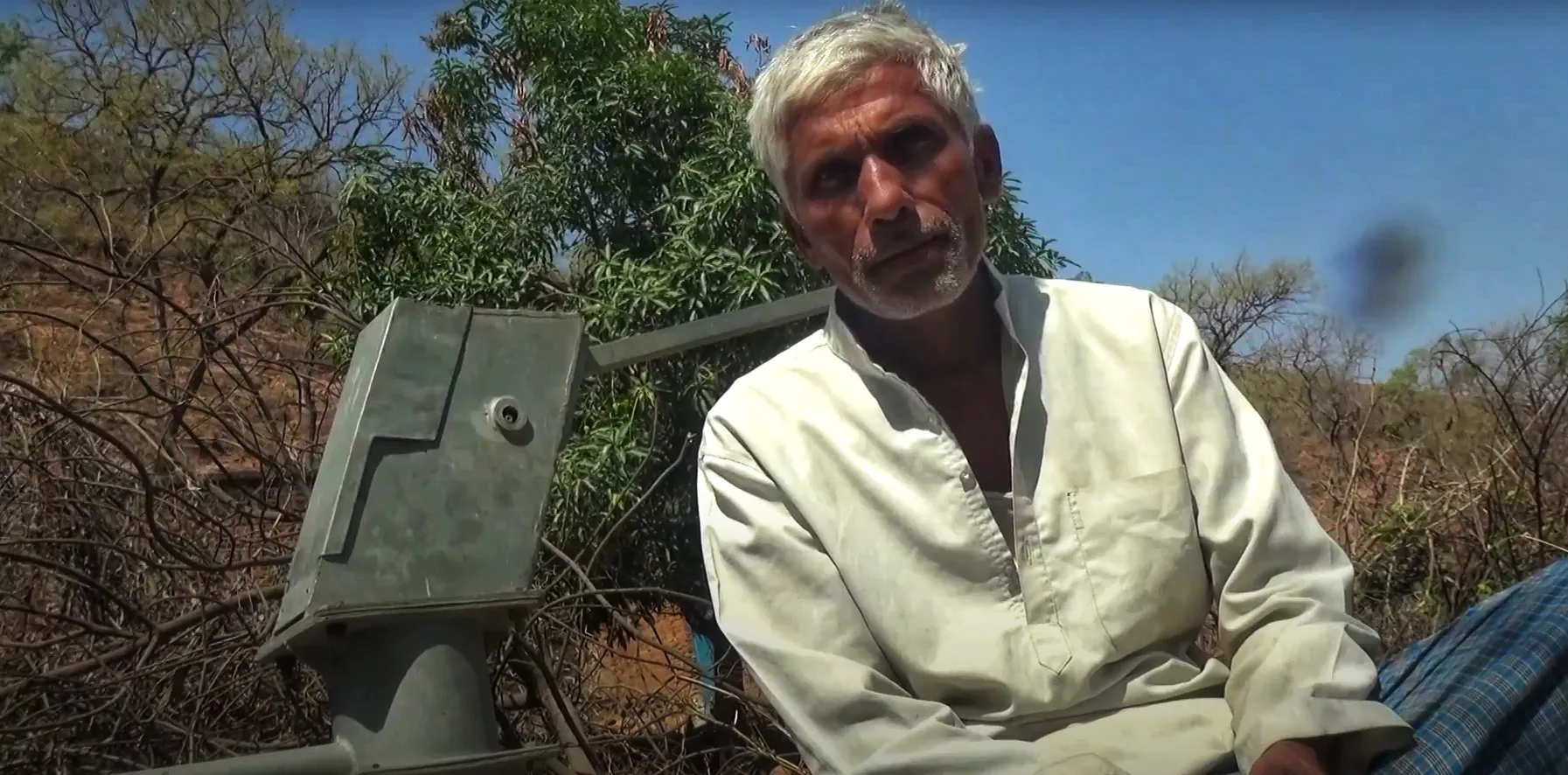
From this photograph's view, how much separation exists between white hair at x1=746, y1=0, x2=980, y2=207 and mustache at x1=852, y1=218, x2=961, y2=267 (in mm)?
192

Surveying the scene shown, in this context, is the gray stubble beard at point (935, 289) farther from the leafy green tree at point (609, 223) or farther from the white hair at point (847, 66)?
the leafy green tree at point (609, 223)

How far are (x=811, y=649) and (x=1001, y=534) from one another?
32 cm

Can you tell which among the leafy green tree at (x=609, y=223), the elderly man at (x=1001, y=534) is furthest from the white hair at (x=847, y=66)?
the leafy green tree at (x=609, y=223)

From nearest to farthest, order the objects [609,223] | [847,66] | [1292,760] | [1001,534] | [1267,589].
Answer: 1. [1292,760]
2. [1267,589]
3. [1001,534]
4. [847,66]
5. [609,223]

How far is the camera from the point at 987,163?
1972 millimetres

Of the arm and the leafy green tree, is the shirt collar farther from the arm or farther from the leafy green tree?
the leafy green tree

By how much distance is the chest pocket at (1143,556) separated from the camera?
163cm

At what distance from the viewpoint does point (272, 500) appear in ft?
12.6

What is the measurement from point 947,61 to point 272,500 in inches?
114

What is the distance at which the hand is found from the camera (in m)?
1.38

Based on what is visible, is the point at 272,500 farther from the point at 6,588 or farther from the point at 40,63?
the point at 40,63

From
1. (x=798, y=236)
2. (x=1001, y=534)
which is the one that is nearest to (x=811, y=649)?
(x=1001, y=534)

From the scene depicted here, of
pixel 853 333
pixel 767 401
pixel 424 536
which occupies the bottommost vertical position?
pixel 424 536

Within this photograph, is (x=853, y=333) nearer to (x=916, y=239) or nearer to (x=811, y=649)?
(x=916, y=239)
